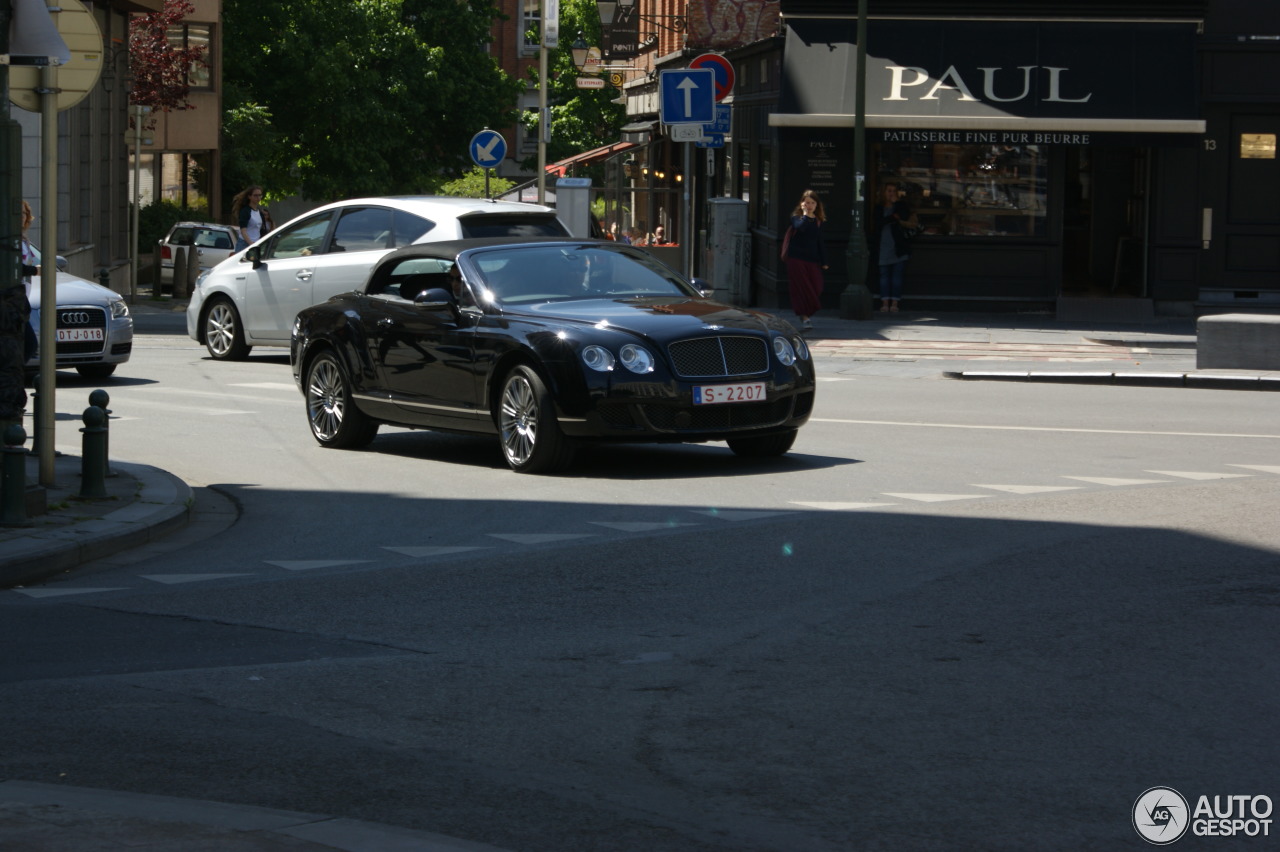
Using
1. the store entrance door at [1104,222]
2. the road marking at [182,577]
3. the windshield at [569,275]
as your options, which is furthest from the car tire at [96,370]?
the store entrance door at [1104,222]

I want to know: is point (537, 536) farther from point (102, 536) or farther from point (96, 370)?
point (96, 370)

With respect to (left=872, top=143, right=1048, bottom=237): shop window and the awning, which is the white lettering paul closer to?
(left=872, top=143, right=1048, bottom=237): shop window

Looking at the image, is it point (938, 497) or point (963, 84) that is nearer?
point (938, 497)

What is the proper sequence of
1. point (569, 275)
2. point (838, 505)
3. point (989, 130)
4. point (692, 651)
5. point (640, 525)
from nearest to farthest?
point (692, 651), point (640, 525), point (838, 505), point (569, 275), point (989, 130)

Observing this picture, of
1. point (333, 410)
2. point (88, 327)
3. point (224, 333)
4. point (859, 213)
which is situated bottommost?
point (333, 410)

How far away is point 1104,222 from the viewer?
28469 millimetres

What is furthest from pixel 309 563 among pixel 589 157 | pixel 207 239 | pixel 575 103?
pixel 575 103

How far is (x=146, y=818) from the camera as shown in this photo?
484cm

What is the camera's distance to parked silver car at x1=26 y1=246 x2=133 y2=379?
58.0 ft

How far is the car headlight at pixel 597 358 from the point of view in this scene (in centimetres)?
1159

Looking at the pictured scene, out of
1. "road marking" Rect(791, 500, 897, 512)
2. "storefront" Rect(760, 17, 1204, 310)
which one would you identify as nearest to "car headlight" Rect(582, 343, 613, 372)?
"road marking" Rect(791, 500, 897, 512)

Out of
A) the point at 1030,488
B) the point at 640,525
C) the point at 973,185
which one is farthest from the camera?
the point at 973,185

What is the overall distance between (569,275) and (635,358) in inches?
62.0

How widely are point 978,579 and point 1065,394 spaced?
9.95 meters
